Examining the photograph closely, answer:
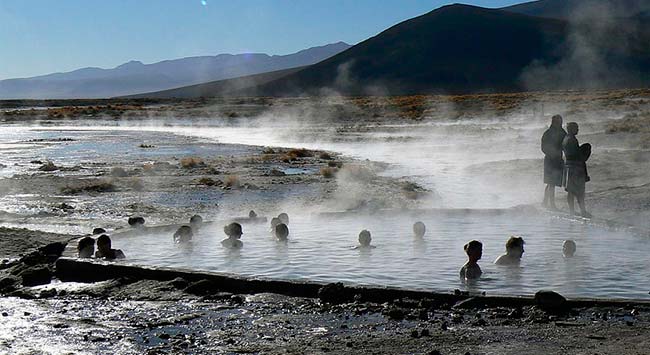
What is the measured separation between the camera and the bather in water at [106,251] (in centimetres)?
859

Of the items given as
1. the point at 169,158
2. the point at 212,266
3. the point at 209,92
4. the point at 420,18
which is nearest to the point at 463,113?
the point at 169,158

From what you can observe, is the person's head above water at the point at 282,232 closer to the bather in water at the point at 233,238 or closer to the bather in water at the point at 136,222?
the bather in water at the point at 233,238

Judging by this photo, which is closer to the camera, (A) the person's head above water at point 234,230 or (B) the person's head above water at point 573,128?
(A) the person's head above water at point 234,230

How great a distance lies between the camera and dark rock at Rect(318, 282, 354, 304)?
263 inches

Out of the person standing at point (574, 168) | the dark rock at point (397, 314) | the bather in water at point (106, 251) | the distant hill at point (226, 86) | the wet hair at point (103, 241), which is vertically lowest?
the dark rock at point (397, 314)

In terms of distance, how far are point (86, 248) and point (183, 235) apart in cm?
111

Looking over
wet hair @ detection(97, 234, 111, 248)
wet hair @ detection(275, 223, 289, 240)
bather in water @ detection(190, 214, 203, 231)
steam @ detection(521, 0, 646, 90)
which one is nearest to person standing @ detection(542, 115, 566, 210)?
wet hair @ detection(275, 223, 289, 240)

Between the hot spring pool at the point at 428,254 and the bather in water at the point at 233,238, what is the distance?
0.12 meters

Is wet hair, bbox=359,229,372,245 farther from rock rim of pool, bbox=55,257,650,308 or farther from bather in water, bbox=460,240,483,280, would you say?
rock rim of pool, bbox=55,257,650,308

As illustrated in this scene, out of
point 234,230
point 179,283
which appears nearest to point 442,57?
point 234,230

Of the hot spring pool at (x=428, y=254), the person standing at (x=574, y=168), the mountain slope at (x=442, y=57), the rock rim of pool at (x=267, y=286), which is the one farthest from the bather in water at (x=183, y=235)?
the mountain slope at (x=442, y=57)

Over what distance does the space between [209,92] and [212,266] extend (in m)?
155

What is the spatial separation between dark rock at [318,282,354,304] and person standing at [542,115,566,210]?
5.96 m

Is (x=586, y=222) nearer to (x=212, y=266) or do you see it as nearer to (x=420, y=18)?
(x=212, y=266)
